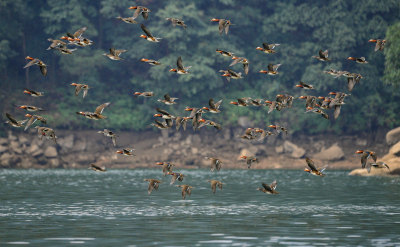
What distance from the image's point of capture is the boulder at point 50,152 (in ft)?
254

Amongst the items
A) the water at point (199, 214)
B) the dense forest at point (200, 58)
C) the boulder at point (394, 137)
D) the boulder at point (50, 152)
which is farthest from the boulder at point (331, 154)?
the boulder at point (50, 152)

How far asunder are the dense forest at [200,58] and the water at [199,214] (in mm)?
25109

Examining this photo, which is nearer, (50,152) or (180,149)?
(50,152)

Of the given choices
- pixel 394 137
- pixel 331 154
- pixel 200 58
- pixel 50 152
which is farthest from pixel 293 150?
pixel 50 152

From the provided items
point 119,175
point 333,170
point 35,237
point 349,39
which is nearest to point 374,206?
point 35,237

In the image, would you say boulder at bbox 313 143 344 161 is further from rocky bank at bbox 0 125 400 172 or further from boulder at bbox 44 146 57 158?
boulder at bbox 44 146 57 158

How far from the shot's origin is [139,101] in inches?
3526

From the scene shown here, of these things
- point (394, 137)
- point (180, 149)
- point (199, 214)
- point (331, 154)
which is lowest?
point (199, 214)

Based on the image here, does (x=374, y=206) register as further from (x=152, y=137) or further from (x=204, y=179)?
(x=152, y=137)

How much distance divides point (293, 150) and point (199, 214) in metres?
47.2

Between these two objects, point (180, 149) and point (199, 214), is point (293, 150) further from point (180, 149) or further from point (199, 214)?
point (199, 214)

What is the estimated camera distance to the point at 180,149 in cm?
8262

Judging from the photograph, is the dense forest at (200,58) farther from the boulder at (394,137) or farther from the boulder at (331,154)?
the boulder at (394,137)

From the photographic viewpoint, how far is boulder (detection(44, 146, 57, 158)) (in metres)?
77.6
